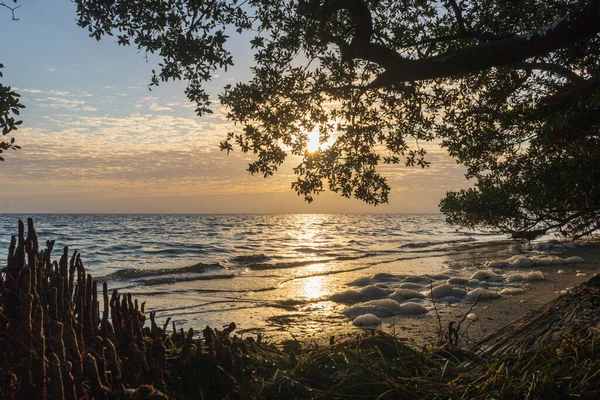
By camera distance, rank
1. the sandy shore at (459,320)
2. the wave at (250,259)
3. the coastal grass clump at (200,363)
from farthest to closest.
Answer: the wave at (250,259)
the sandy shore at (459,320)
the coastal grass clump at (200,363)

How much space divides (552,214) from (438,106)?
449 centimetres

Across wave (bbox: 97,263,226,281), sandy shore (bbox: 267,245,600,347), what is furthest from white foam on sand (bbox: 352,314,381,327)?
wave (bbox: 97,263,226,281)

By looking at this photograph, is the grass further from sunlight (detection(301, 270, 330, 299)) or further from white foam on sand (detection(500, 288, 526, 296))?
sunlight (detection(301, 270, 330, 299))

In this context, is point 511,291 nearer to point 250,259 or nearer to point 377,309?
point 377,309

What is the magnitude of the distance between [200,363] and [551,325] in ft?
14.2

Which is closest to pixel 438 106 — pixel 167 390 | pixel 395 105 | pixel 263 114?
pixel 395 105

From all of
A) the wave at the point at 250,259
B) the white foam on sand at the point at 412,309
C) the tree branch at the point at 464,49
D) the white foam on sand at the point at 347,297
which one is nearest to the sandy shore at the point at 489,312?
the white foam on sand at the point at 412,309

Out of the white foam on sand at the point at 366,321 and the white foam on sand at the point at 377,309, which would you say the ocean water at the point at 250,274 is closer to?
the white foam on sand at the point at 377,309

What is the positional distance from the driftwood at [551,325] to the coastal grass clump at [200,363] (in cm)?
29

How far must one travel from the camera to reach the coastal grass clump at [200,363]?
3.14 m

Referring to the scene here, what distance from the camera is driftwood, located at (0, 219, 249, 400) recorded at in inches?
117

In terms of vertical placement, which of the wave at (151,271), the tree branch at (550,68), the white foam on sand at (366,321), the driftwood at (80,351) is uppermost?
the tree branch at (550,68)

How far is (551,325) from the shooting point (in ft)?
19.0

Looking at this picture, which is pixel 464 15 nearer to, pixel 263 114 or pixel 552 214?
pixel 263 114
